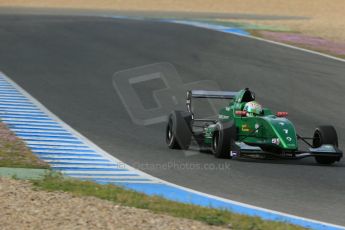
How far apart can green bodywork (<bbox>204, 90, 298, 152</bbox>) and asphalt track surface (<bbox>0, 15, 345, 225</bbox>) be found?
34 cm

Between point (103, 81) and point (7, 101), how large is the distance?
474cm

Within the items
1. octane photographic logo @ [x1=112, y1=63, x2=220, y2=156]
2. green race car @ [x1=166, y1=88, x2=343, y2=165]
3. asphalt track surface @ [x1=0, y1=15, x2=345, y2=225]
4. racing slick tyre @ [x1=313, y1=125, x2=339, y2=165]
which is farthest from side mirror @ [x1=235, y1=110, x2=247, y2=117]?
octane photographic logo @ [x1=112, y1=63, x2=220, y2=156]

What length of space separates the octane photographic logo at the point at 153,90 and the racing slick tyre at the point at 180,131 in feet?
4.82

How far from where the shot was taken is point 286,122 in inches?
482

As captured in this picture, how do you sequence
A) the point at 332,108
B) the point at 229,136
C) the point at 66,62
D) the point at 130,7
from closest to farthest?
the point at 229,136 < the point at 332,108 < the point at 66,62 < the point at 130,7

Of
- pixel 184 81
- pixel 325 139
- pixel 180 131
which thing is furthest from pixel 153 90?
pixel 325 139

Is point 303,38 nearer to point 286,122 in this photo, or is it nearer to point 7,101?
point 7,101

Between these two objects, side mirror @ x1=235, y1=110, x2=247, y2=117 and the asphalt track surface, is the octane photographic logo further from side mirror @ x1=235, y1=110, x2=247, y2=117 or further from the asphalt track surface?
side mirror @ x1=235, y1=110, x2=247, y2=117

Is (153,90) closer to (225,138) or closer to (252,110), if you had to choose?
(252,110)

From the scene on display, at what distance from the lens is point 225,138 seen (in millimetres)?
11844

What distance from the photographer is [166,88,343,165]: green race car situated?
1189cm

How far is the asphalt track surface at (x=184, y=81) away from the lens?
10344 millimetres

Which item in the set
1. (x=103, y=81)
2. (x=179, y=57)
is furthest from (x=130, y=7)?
Result: (x=103, y=81)

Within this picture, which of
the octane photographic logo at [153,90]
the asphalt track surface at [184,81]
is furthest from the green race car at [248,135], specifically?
the octane photographic logo at [153,90]
